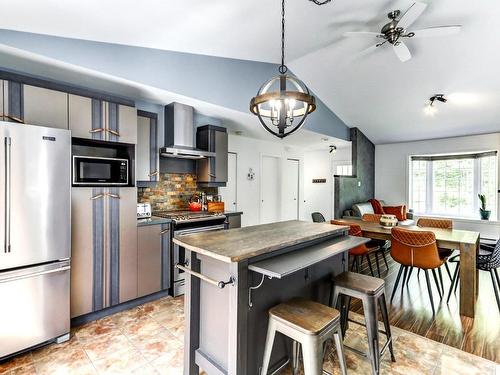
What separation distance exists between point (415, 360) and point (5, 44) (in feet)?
13.0

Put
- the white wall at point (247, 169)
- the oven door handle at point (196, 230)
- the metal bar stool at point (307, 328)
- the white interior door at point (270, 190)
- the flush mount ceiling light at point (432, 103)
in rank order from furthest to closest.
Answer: the white interior door at point (270, 190)
the white wall at point (247, 169)
the flush mount ceiling light at point (432, 103)
the oven door handle at point (196, 230)
the metal bar stool at point (307, 328)

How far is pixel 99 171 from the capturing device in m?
2.70

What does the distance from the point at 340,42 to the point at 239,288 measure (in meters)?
3.56

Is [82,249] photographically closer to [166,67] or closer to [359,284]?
[166,67]

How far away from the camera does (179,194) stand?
399 centimetres

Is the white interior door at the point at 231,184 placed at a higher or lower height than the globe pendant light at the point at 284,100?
lower

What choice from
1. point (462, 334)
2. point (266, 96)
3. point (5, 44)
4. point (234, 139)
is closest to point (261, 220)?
point (234, 139)

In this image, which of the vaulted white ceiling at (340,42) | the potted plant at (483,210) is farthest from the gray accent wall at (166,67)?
the potted plant at (483,210)

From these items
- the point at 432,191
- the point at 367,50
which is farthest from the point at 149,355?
the point at 432,191

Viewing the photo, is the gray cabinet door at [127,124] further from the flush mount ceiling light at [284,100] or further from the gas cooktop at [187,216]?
the flush mount ceiling light at [284,100]

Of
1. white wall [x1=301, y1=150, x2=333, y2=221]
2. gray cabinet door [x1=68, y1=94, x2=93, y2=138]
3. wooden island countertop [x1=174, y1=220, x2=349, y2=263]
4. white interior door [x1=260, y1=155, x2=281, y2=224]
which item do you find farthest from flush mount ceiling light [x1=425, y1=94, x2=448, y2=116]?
gray cabinet door [x1=68, y1=94, x2=93, y2=138]

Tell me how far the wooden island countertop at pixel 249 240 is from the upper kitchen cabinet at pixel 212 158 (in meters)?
1.89

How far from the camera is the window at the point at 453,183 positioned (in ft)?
18.4

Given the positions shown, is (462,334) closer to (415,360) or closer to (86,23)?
(415,360)
